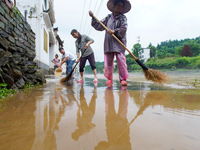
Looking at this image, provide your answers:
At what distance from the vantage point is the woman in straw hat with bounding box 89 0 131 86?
314 centimetres

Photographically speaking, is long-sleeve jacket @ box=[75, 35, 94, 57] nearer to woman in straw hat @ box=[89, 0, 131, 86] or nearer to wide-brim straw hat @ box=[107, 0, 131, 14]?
woman in straw hat @ box=[89, 0, 131, 86]

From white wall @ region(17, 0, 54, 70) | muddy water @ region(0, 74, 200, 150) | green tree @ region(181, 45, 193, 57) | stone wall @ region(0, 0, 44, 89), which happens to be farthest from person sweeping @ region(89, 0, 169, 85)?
green tree @ region(181, 45, 193, 57)

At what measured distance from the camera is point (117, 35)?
3.21m

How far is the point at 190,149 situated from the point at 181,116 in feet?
1.45

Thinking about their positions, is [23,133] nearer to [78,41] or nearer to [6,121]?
[6,121]

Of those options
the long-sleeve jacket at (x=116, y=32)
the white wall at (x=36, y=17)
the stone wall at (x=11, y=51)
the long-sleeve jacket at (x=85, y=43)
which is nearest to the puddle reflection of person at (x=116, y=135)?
the stone wall at (x=11, y=51)

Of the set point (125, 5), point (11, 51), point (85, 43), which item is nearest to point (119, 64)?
point (125, 5)

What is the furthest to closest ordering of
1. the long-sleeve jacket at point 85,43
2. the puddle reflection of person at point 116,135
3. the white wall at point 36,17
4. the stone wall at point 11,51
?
the white wall at point 36,17 → the long-sleeve jacket at point 85,43 → the stone wall at point 11,51 → the puddle reflection of person at point 116,135

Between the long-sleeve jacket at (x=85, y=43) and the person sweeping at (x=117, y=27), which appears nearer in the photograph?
the person sweeping at (x=117, y=27)

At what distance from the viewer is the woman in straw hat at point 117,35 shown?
3.14 m

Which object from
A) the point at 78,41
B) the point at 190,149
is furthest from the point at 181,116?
the point at 78,41

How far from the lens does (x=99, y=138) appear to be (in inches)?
24.4

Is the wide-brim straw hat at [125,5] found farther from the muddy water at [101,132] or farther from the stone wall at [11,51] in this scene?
the muddy water at [101,132]

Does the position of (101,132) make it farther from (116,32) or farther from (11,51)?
(116,32)
